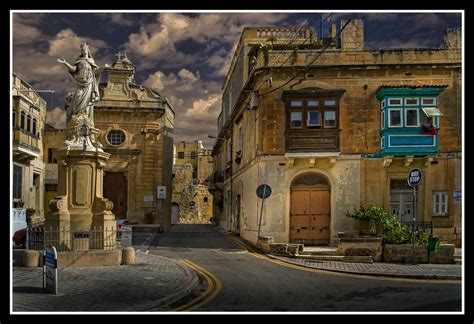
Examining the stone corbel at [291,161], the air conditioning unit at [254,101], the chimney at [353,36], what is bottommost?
the stone corbel at [291,161]

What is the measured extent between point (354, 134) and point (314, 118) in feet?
→ 5.96

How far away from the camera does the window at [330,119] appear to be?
2203 cm

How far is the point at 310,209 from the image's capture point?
22.3 m

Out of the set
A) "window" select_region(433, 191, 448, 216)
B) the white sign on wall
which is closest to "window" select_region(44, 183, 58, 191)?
the white sign on wall

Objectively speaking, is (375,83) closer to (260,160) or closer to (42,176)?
(260,160)

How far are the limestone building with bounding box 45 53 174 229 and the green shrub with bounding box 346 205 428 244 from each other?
18.3 metres

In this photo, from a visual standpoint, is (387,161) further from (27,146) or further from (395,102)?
(27,146)

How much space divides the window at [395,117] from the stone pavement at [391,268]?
657 centimetres

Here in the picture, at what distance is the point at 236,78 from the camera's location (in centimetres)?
3450

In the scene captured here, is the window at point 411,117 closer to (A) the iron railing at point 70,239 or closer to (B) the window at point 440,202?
(B) the window at point 440,202

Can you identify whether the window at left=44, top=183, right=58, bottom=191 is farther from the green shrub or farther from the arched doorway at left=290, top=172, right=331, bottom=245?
the green shrub

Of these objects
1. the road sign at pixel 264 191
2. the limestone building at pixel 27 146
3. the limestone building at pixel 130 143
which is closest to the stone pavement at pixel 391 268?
the road sign at pixel 264 191

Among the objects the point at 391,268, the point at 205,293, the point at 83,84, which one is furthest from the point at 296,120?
the point at 205,293
